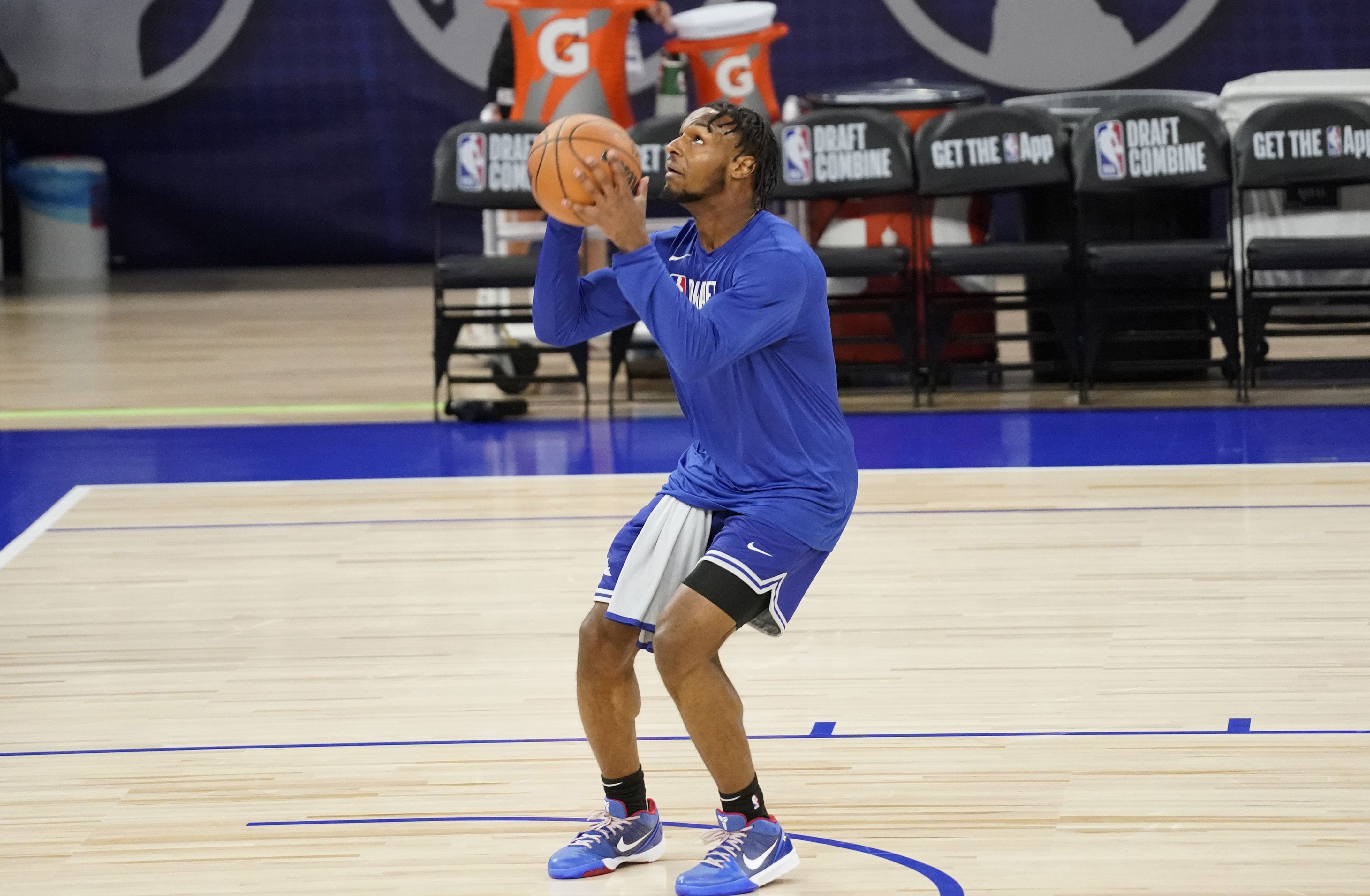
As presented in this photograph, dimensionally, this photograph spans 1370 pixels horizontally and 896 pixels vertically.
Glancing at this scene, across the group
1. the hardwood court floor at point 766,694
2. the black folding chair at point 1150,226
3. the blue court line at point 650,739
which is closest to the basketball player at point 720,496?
the hardwood court floor at point 766,694

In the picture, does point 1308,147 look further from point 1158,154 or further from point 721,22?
point 721,22

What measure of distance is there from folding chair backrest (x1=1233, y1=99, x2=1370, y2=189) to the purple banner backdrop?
521 centimetres

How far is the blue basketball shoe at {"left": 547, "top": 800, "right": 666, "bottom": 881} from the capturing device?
3.37 meters

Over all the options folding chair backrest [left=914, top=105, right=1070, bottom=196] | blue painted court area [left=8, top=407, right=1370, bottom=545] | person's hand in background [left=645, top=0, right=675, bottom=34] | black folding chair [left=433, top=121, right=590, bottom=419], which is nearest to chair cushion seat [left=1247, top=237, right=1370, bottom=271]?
blue painted court area [left=8, top=407, right=1370, bottom=545]

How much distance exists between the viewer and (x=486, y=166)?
8.11 metres

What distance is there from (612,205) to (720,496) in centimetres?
60

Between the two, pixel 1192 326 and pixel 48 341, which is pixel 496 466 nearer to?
pixel 1192 326

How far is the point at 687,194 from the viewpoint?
10.7 ft

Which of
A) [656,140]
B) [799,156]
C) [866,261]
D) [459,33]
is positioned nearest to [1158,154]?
[866,261]

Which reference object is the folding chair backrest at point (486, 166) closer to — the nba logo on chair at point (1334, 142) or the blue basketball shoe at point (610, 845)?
the nba logo on chair at point (1334, 142)

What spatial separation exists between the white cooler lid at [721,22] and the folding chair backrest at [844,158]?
4.06ft

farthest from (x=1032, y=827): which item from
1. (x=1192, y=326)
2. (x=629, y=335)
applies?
(x=1192, y=326)

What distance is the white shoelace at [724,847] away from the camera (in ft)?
10.7

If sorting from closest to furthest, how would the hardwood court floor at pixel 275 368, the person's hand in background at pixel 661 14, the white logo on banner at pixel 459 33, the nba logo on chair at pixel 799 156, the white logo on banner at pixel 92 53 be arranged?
1. the nba logo on chair at pixel 799 156
2. the hardwood court floor at pixel 275 368
3. the person's hand in background at pixel 661 14
4. the white logo on banner at pixel 459 33
5. the white logo on banner at pixel 92 53
